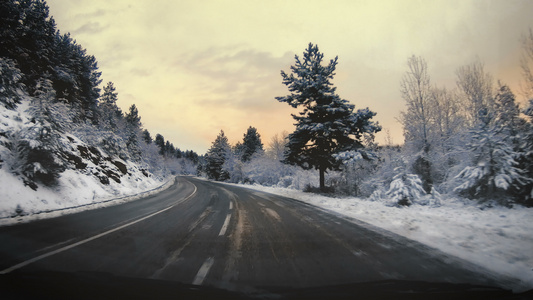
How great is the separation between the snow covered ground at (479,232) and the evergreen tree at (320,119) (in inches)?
324

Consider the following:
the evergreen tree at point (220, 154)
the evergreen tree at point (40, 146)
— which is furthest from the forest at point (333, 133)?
the evergreen tree at point (220, 154)

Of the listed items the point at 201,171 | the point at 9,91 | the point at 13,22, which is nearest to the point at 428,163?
the point at 9,91

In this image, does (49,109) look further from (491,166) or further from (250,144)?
(250,144)

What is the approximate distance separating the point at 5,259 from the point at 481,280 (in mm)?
7284

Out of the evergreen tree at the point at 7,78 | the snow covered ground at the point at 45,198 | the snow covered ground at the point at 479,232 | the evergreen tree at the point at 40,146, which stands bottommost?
the snow covered ground at the point at 45,198

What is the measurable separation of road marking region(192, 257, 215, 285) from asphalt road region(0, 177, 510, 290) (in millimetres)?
13

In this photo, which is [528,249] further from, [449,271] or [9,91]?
[9,91]

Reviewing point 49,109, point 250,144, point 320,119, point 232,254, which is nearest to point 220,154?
point 250,144

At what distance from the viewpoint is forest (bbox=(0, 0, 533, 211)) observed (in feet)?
30.2

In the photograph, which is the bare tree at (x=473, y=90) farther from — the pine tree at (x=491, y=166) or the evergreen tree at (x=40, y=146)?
the evergreen tree at (x=40, y=146)

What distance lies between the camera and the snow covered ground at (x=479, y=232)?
3.70m

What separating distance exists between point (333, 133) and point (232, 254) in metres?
14.7

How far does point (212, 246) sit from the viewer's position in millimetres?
4570

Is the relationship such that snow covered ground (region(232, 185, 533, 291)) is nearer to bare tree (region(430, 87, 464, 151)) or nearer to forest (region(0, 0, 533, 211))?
forest (region(0, 0, 533, 211))
